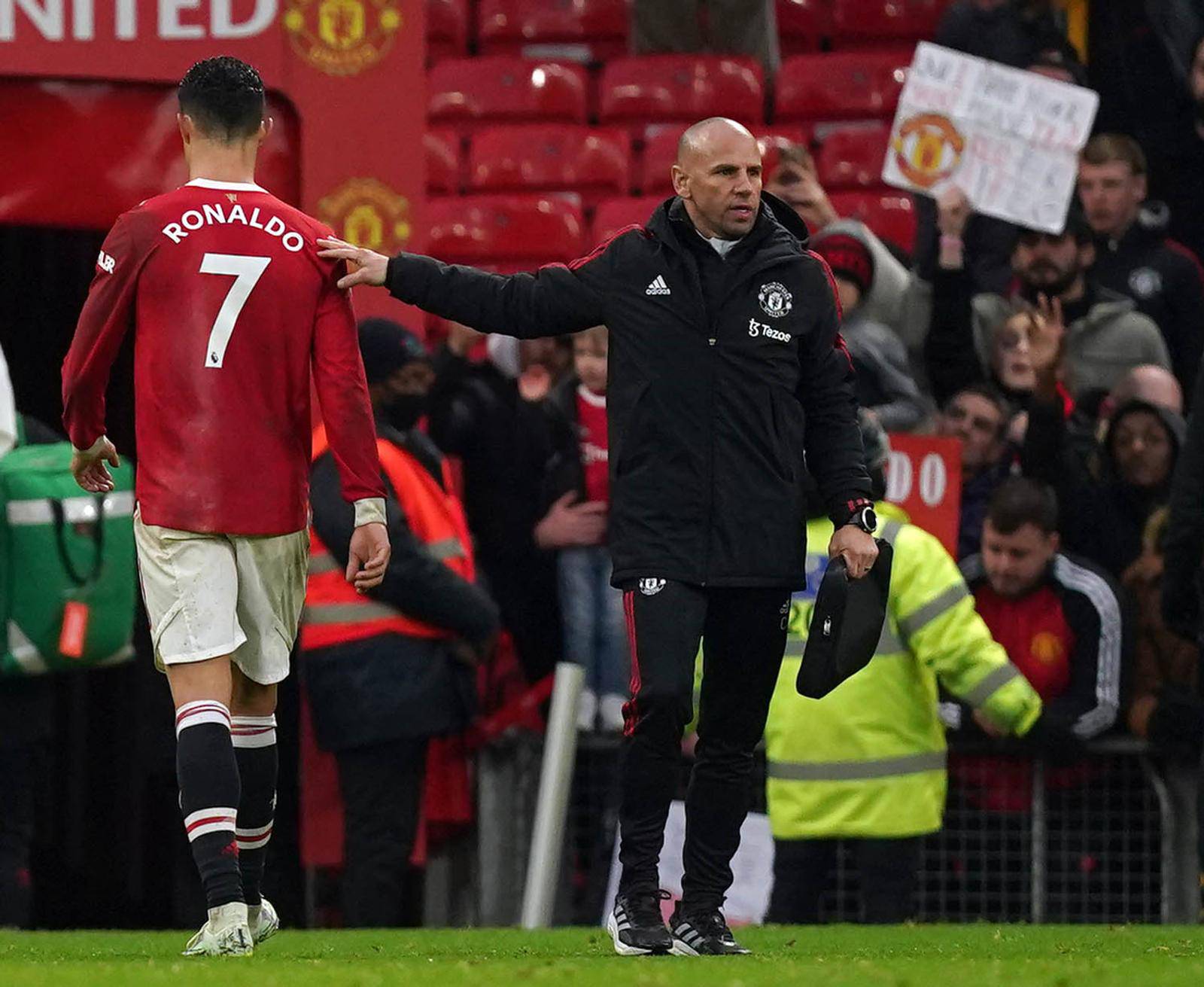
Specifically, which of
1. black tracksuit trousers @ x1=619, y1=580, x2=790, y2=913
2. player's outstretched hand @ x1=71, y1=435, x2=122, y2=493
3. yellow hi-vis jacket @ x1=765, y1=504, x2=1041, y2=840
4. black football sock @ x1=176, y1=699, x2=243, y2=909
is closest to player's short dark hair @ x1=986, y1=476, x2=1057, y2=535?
yellow hi-vis jacket @ x1=765, y1=504, x2=1041, y2=840

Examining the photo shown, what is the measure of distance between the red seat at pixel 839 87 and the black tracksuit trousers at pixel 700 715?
8.00 meters

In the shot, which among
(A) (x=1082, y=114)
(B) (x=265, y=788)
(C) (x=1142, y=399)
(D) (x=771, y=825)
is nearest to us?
(B) (x=265, y=788)

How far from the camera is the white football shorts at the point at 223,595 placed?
5.81 meters

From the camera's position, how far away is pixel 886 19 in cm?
1433

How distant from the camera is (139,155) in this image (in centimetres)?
945

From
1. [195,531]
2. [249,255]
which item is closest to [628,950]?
[195,531]

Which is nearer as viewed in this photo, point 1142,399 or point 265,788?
point 265,788

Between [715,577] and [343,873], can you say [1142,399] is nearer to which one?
[343,873]

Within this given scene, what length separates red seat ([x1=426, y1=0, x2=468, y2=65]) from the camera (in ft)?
49.3

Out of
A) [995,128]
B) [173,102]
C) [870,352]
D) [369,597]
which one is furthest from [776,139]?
[369,597]

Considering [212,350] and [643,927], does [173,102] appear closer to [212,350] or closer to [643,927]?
[212,350]

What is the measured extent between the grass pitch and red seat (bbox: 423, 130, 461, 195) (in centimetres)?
698

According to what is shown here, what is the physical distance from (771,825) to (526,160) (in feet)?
21.9

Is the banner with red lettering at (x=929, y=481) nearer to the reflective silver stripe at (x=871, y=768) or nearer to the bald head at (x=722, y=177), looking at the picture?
the reflective silver stripe at (x=871, y=768)
